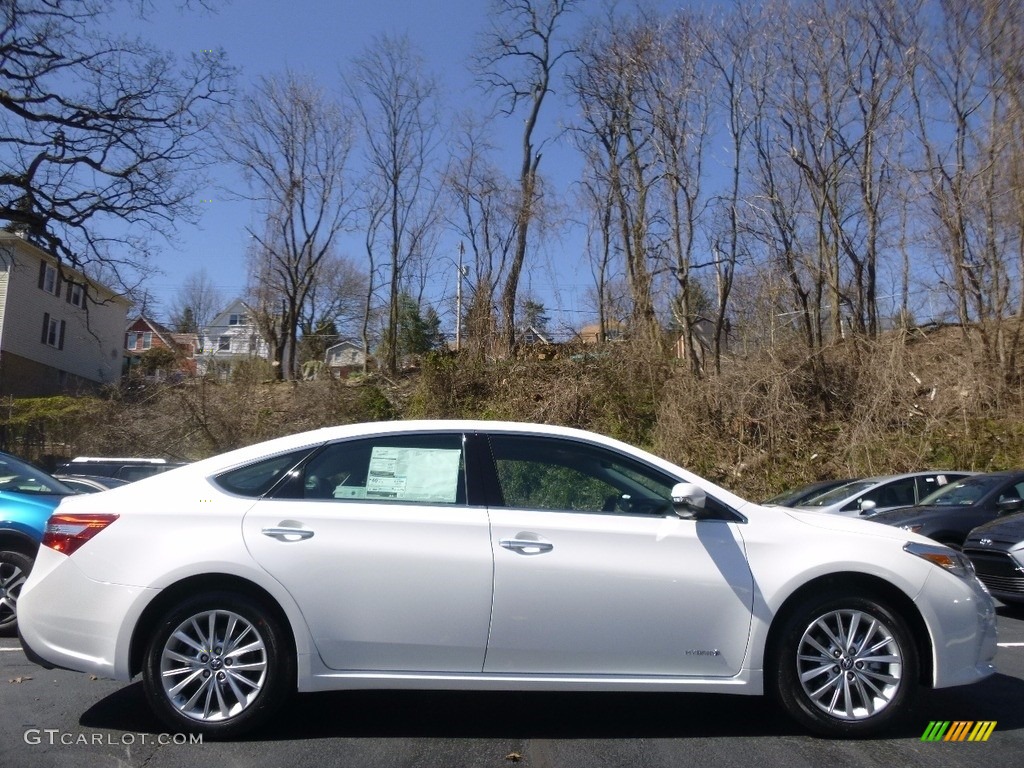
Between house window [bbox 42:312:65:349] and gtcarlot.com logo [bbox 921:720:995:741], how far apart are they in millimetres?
39781

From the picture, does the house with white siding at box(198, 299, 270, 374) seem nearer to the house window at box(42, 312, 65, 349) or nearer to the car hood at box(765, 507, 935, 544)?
the house window at box(42, 312, 65, 349)

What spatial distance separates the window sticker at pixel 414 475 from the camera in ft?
16.4

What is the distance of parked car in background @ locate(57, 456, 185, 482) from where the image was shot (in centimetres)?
1504

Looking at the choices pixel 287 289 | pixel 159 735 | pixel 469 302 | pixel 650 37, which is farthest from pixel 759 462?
pixel 287 289

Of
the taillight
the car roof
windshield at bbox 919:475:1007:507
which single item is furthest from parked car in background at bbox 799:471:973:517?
the taillight

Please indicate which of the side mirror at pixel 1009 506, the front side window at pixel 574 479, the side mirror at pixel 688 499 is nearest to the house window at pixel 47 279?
the side mirror at pixel 1009 506

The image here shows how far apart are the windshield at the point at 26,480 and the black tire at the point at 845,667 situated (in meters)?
6.42

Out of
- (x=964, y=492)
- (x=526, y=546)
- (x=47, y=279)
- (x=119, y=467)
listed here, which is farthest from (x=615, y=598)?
(x=47, y=279)

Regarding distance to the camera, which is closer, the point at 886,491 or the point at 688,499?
the point at 688,499

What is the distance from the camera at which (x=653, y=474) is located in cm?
513

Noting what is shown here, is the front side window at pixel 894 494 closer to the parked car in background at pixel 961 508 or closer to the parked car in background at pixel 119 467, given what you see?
the parked car in background at pixel 961 508

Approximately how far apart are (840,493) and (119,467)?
1194cm

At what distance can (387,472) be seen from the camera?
508 cm

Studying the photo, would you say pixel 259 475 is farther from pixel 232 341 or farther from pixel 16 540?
pixel 232 341
